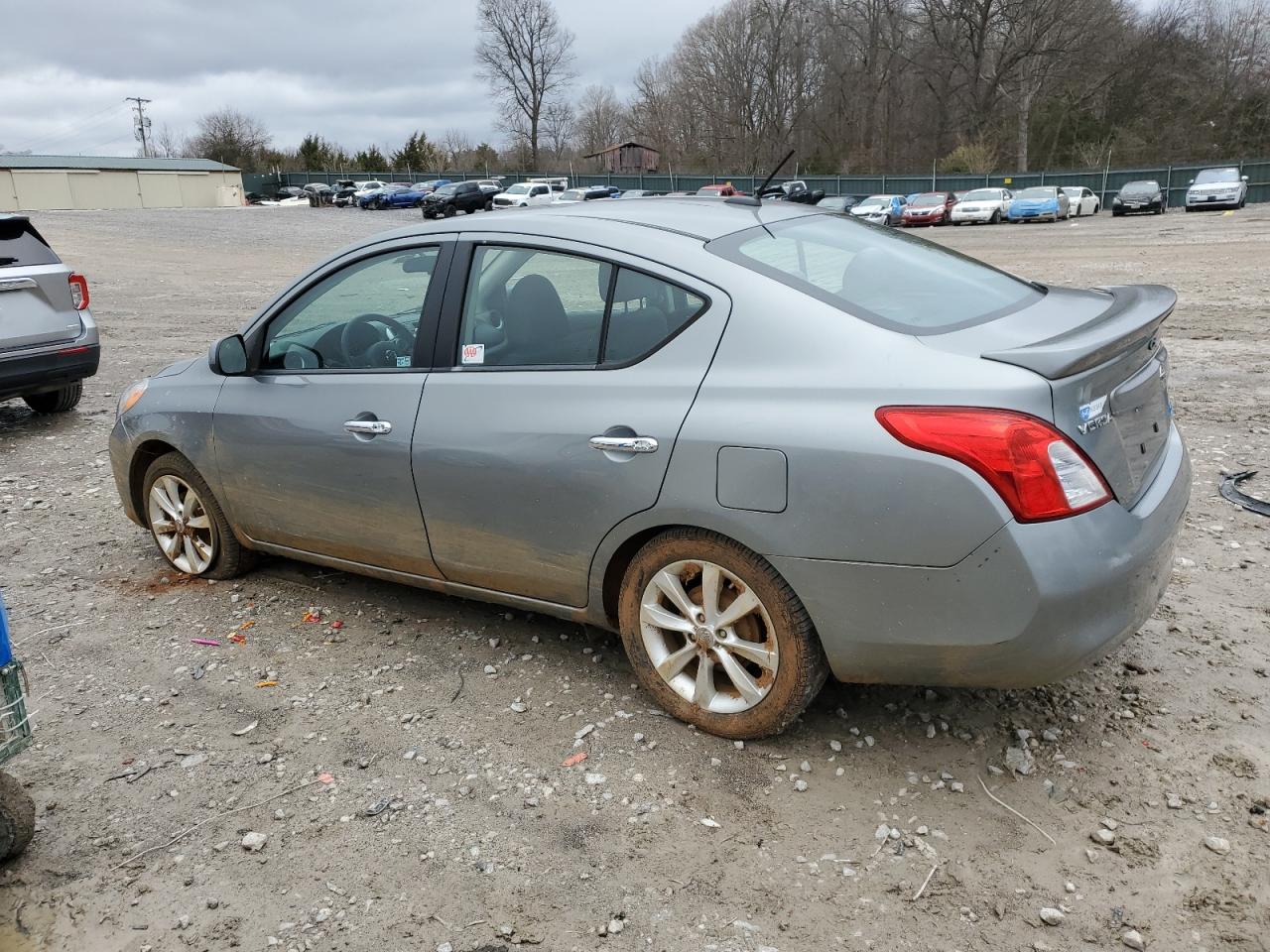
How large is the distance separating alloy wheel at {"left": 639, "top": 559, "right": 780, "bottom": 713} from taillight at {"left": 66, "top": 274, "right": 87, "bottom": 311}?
22.6ft

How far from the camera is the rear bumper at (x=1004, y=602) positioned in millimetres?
2713

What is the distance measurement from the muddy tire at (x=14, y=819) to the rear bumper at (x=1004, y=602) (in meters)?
2.33

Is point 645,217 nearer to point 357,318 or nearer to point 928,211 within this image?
point 357,318

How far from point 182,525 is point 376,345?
1631mm

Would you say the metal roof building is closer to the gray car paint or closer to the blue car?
the blue car

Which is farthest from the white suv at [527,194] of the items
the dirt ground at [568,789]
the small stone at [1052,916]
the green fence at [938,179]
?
the small stone at [1052,916]

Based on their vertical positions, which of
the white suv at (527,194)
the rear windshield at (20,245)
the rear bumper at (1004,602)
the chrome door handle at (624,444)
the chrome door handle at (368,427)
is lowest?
the rear bumper at (1004,602)


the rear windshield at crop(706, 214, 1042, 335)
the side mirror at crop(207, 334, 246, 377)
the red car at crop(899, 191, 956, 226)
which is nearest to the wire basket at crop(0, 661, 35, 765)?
the side mirror at crop(207, 334, 246, 377)

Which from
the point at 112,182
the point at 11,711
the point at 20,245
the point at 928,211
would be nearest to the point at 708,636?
the point at 11,711

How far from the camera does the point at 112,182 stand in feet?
233

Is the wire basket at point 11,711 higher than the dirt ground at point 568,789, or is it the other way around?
the wire basket at point 11,711

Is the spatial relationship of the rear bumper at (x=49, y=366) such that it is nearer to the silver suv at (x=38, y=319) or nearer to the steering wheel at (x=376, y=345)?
the silver suv at (x=38, y=319)

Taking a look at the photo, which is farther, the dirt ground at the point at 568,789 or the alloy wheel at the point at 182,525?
the alloy wheel at the point at 182,525

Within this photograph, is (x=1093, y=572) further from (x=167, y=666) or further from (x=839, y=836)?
(x=167, y=666)
